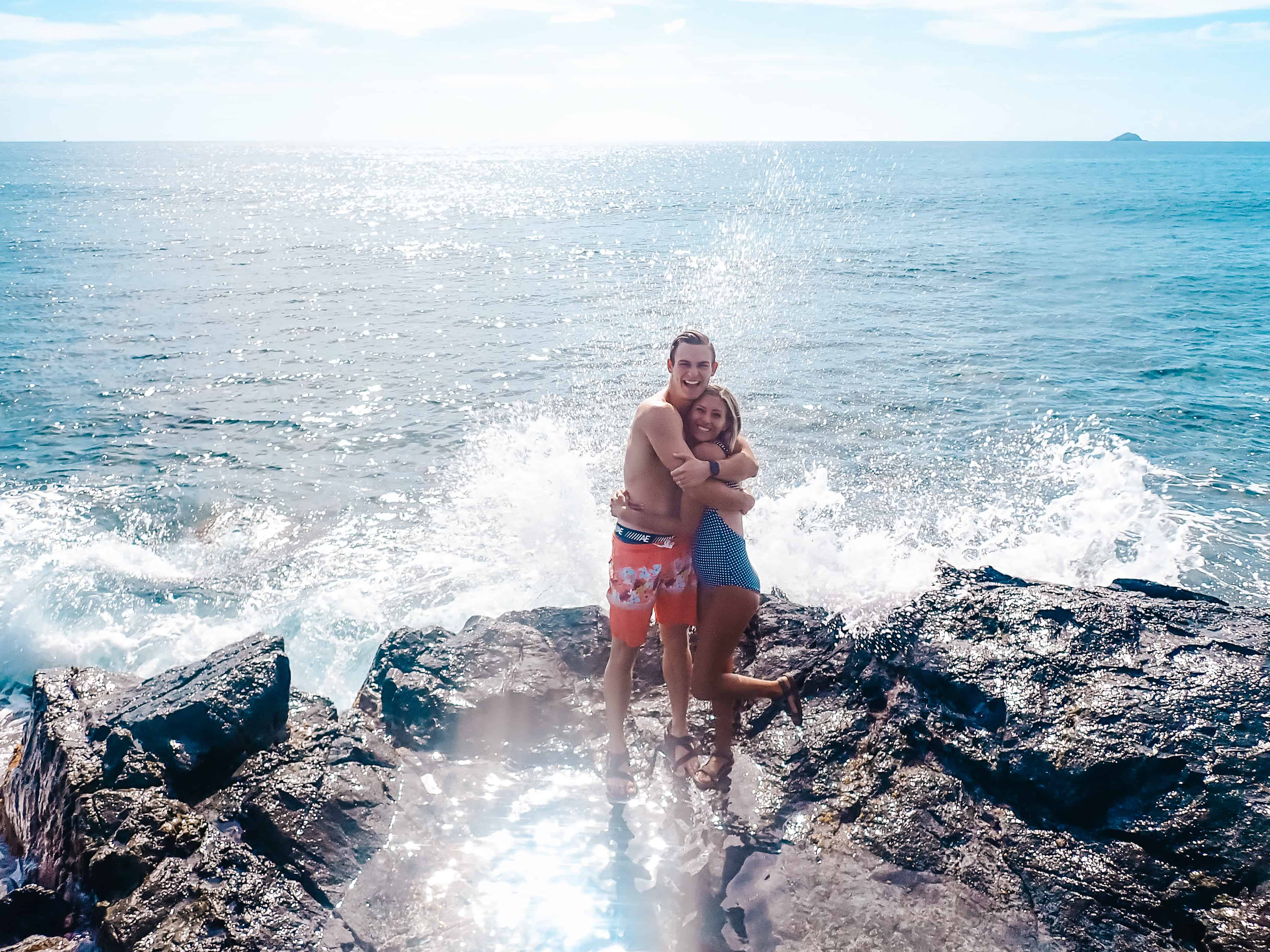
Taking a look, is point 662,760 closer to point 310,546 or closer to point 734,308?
point 310,546

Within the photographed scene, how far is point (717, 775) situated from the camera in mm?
4949

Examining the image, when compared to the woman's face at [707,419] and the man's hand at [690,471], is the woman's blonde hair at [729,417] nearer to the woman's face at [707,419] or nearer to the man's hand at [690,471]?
the woman's face at [707,419]

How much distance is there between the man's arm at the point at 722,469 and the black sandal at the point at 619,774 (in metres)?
1.72

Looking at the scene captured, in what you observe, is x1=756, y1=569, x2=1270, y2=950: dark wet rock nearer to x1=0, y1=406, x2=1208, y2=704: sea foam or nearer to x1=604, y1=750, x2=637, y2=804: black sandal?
x1=604, y1=750, x2=637, y2=804: black sandal

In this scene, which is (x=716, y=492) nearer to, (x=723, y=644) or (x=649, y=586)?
(x=649, y=586)

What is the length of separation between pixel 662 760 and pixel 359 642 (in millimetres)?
4799

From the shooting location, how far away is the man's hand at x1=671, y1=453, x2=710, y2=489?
448 cm

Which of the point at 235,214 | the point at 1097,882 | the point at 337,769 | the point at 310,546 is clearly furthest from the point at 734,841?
the point at 235,214

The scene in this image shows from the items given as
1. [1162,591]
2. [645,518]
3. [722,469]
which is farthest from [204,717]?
[1162,591]

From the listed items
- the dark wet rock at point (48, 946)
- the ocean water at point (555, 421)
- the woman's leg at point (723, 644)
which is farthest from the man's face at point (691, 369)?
the dark wet rock at point (48, 946)

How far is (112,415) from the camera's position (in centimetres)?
1625

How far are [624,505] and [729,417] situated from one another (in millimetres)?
792

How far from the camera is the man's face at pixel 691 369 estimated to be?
179 inches

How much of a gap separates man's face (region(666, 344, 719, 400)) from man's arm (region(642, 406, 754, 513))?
0.13m
